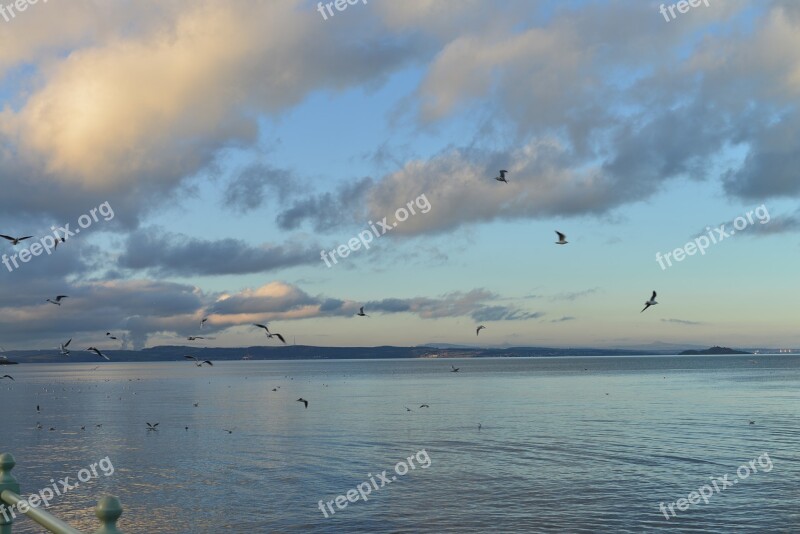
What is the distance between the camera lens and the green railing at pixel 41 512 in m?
4.47

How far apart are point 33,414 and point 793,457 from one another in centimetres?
8779

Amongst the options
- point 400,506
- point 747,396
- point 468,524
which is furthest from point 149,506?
point 747,396

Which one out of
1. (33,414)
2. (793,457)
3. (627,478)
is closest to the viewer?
(627,478)

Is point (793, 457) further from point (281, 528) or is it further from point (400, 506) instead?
point (281, 528)

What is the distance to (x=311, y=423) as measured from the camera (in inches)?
2896

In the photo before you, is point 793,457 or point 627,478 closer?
point 627,478
